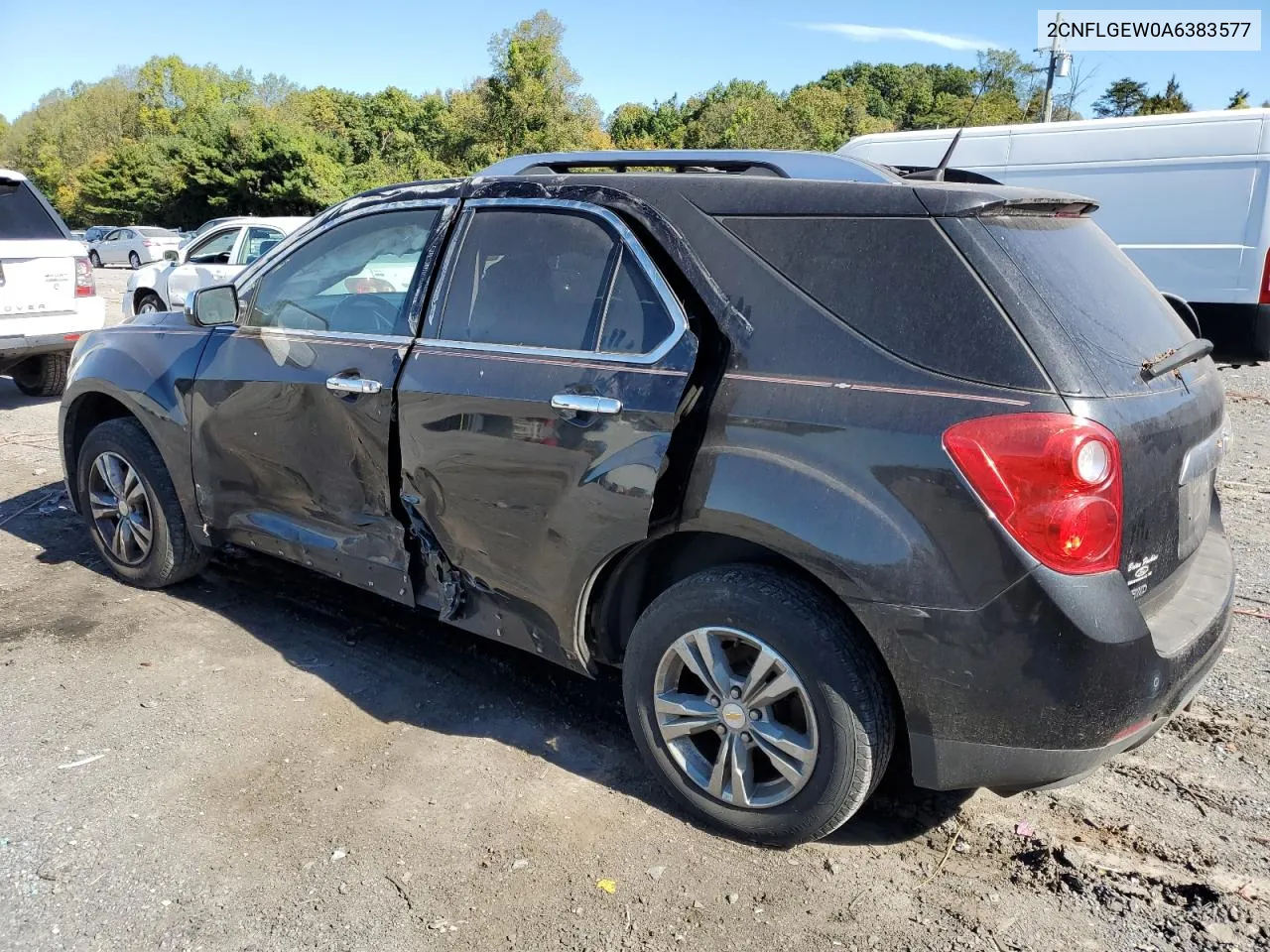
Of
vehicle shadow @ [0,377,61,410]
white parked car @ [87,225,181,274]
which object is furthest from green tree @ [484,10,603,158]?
vehicle shadow @ [0,377,61,410]

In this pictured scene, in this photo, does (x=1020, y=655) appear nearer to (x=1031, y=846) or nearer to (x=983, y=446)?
(x=983, y=446)

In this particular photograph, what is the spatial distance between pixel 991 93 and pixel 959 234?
45.1m

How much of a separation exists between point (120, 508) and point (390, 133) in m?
58.0

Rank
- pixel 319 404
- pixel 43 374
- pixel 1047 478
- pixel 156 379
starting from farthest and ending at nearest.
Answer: pixel 43 374
pixel 156 379
pixel 319 404
pixel 1047 478

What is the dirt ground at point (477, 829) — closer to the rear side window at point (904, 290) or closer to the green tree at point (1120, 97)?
the rear side window at point (904, 290)

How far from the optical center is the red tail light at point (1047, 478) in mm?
2312

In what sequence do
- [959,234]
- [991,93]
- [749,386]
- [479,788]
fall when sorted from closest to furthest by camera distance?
[959,234] → [749,386] → [479,788] → [991,93]

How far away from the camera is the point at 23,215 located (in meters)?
8.64

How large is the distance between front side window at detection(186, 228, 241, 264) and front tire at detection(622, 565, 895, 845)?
13.1 meters

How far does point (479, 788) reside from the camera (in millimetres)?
3170

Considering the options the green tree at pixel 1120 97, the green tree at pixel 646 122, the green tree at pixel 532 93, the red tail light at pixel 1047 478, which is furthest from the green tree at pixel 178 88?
the red tail light at pixel 1047 478

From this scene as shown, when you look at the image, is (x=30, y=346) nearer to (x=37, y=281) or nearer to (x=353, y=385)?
(x=37, y=281)

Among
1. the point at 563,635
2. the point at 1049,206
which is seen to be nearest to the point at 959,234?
the point at 1049,206

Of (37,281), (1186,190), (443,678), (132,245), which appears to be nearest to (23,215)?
(37,281)
